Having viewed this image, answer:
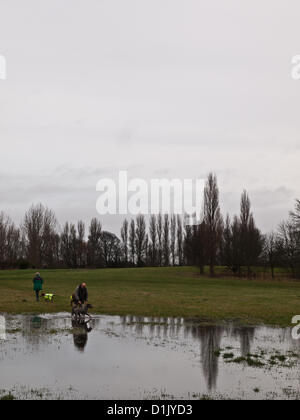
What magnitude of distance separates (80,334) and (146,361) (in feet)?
→ 17.0

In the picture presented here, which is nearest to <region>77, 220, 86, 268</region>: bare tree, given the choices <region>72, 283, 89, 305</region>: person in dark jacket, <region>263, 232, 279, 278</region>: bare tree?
<region>263, 232, 279, 278</region>: bare tree

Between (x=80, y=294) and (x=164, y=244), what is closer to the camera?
(x=80, y=294)

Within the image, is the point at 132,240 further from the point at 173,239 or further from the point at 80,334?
the point at 80,334

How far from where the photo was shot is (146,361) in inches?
516

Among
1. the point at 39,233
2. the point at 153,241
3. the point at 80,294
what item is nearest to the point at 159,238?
the point at 153,241

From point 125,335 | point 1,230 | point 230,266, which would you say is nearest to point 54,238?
point 1,230

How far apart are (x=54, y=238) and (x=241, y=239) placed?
55780 mm

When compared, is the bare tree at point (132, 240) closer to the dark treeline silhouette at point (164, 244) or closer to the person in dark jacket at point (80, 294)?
the dark treeline silhouette at point (164, 244)

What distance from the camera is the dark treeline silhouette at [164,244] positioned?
65938mm

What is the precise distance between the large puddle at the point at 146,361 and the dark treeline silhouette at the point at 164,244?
44.1 meters
